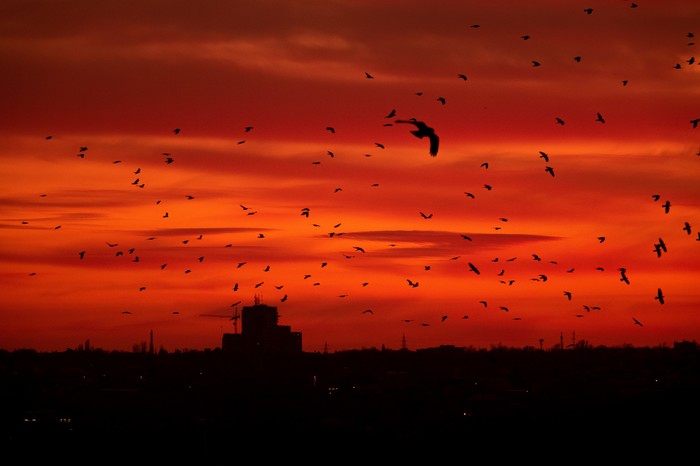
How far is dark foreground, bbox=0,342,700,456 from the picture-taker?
101125 millimetres

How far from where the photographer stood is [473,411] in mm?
131625

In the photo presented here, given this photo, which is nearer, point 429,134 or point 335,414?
point 429,134

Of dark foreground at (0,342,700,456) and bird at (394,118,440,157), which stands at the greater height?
bird at (394,118,440,157)

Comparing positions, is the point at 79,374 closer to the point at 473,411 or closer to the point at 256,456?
the point at 473,411

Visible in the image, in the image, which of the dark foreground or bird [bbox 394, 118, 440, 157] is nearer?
bird [bbox 394, 118, 440, 157]

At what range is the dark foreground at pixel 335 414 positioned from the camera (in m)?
101

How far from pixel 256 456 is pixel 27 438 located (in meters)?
21.9

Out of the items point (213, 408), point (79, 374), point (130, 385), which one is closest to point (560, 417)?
point (213, 408)

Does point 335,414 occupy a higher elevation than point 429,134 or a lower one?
lower

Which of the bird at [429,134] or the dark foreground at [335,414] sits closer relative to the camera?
the bird at [429,134]

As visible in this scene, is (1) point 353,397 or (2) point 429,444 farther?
(1) point 353,397

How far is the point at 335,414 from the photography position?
418 ft

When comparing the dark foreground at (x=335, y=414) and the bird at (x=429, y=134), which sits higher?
the bird at (x=429, y=134)

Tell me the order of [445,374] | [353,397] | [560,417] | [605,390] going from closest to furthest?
[560,417]
[353,397]
[605,390]
[445,374]
